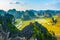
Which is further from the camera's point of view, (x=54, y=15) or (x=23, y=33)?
(x=54, y=15)

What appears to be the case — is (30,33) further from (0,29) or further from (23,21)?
(23,21)

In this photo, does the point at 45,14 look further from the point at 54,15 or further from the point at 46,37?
the point at 46,37

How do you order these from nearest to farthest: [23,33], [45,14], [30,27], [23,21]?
[23,33], [30,27], [23,21], [45,14]

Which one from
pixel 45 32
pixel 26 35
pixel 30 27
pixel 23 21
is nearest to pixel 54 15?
pixel 23 21

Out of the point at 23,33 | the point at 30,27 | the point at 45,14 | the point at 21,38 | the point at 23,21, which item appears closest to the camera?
the point at 21,38

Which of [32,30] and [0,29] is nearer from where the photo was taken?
[0,29]

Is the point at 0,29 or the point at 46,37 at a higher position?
A: the point at 0,29

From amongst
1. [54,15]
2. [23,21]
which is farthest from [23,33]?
[54,15]

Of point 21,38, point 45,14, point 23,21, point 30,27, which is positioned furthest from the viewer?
point 45,14

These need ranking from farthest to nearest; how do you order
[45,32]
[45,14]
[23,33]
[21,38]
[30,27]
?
1. [45,14]
2. [45,32]
3. [30,27]
4. [23,33]
5. [21,38]
